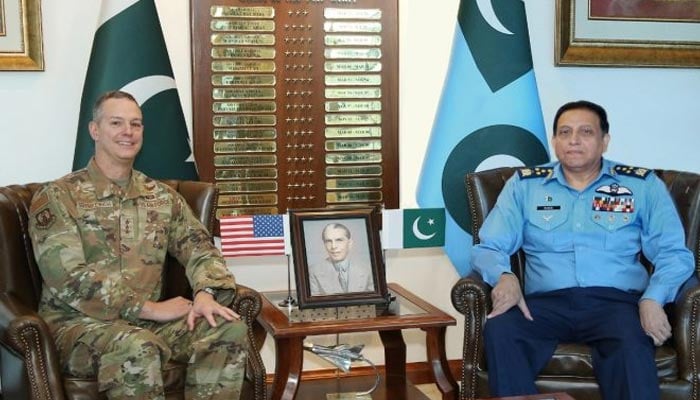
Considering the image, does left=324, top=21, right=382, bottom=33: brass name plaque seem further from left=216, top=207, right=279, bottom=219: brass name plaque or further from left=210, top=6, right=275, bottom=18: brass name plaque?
left=216, top=207, right=279, bottom=219: brass name plaque

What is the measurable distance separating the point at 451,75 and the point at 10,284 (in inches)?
73.6

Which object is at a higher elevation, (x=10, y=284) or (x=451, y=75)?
(x=451, y=75)

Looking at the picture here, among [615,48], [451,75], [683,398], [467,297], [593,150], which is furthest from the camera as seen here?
[615,48]

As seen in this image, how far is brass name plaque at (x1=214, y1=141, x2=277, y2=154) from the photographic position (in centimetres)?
323

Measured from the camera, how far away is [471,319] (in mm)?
2557

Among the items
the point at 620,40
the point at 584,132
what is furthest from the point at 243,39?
the point at 620,40

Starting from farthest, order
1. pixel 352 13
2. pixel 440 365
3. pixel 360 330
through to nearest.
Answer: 1. pixel 352 13
2. pixel 440 365
3. pixel 360 330

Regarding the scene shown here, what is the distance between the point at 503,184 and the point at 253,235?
38.7 inches

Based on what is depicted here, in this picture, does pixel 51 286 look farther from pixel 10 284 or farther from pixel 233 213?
pixel 233 213

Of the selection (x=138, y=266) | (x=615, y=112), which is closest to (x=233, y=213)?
(x=138, y=266)

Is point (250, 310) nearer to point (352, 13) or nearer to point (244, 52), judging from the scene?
point (244, 52)

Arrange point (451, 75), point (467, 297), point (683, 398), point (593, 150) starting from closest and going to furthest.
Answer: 1. point (683, 398)
2. point (467, 297)
3. point (593, 150)
4. point (451, 75)

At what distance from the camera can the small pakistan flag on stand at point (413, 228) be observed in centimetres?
295

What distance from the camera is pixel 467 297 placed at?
8.39ft
